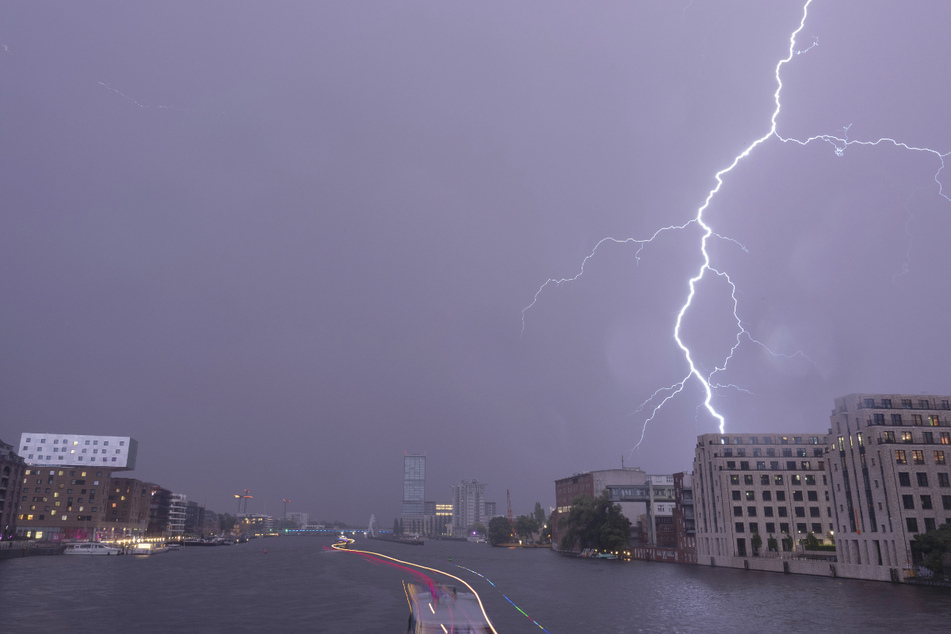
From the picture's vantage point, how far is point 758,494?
5576 inches

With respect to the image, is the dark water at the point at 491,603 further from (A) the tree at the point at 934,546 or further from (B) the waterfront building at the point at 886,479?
(B) the waterfront building at the point at 886,479

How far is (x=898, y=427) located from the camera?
10188cm

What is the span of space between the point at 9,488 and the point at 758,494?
183m

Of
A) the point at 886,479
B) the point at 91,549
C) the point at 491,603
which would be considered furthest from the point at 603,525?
the point at 91,549

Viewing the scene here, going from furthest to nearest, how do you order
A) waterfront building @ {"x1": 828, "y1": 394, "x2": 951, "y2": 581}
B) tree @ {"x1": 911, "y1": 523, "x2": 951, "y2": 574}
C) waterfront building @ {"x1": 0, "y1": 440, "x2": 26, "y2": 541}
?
waterfront building @ {"x1": 0, "y1": 440, "x2": 26, "y2": 541}
waterfront building @ {"x1": 828, "y1": 394, "x2": 951, "y2": 581}
tree @ {"x1": 911, "y1": 523, "x2": 951, "y2": 574}

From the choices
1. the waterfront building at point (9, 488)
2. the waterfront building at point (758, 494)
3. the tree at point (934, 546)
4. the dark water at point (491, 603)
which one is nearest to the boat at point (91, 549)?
the waterfront building at point (9, 488)

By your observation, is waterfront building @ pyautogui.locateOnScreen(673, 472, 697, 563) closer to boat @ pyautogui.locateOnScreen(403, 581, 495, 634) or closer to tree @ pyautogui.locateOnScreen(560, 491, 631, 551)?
tree @ pyautogui.locateOnScreen(560, 491, 631, 551)

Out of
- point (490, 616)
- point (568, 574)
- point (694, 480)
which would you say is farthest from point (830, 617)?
point (694, 480)

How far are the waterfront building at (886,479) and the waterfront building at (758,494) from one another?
29.5 meters

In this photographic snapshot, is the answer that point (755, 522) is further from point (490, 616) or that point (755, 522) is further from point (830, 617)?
point (490, 616)

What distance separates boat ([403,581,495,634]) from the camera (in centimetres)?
4047

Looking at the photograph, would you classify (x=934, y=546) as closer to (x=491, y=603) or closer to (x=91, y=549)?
(x=491, y=603)

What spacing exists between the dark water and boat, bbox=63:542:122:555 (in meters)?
64.1

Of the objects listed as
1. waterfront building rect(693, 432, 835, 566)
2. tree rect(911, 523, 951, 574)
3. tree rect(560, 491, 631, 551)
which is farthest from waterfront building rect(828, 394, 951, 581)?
tree rect(560, 491, 631, 551)
